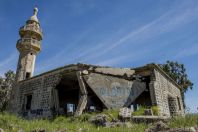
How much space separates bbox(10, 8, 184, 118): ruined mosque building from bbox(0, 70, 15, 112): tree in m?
9.21

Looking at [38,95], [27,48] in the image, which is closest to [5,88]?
[27,48]

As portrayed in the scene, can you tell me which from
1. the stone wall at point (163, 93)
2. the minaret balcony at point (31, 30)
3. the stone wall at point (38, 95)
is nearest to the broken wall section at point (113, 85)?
the stone wall at point (163, 93)

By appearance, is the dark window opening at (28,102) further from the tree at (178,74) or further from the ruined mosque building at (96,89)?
the tree at (178,74)

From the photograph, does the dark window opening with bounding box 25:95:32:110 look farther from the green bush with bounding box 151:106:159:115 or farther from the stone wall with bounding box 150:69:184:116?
the green bush with bounding box 151:106:159:115

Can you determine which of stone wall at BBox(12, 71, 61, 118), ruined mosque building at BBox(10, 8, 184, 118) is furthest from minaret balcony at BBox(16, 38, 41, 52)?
stone wall at BBox(12, 71, 61, 118)

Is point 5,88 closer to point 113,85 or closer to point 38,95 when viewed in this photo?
point 38,95

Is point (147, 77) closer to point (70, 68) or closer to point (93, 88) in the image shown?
point (93, 88)

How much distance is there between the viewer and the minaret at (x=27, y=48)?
2683 centimetres

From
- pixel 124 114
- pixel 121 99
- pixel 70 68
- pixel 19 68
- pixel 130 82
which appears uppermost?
pixel 19 68

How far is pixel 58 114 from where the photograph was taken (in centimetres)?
1988

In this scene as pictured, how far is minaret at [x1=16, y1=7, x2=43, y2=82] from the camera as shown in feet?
88.0

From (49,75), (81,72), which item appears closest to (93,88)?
(81,72)

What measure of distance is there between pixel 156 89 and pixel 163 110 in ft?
5.81

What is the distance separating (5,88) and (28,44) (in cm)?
1081
